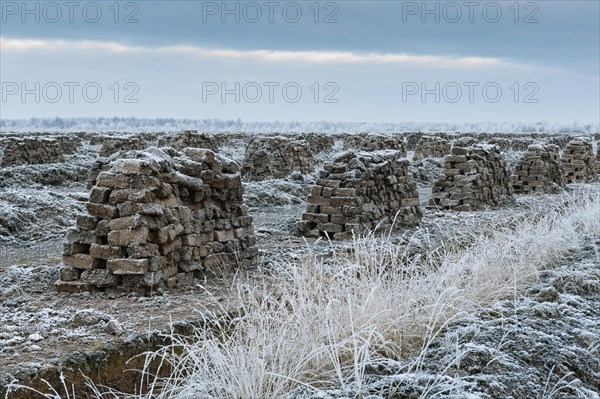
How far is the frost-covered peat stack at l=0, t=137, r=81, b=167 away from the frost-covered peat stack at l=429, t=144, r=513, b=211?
14.4 meters

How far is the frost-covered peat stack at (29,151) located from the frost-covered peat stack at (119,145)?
1.62 metres

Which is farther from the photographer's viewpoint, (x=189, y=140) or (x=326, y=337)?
(x=189, y=140)

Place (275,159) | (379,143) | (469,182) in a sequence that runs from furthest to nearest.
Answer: (379,143)
(275,159)
(469,182)

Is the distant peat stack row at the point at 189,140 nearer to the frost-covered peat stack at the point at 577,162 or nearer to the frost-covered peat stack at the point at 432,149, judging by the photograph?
the frost-covered peat stack at the point at 432,149

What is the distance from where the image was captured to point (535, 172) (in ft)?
66.4

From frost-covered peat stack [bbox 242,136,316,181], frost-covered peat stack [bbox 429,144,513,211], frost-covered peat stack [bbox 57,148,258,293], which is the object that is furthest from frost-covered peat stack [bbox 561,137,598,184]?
frost-covered peat stack [bbox 57,148,258,293]

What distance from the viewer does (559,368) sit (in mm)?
4719

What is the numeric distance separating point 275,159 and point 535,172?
8.12m

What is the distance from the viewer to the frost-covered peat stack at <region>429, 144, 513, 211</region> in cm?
1575

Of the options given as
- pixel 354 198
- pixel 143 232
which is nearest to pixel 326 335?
pixel 143 232

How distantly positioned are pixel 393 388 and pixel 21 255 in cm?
754

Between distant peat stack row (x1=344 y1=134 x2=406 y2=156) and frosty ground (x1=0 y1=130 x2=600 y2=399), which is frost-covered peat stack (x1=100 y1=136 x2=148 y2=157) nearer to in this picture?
distant peat stack row (x1=344 y1=134 x2=406 y2=156)

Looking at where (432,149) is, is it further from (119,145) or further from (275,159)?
(119,145)

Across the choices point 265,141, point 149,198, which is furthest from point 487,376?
point 265,141
